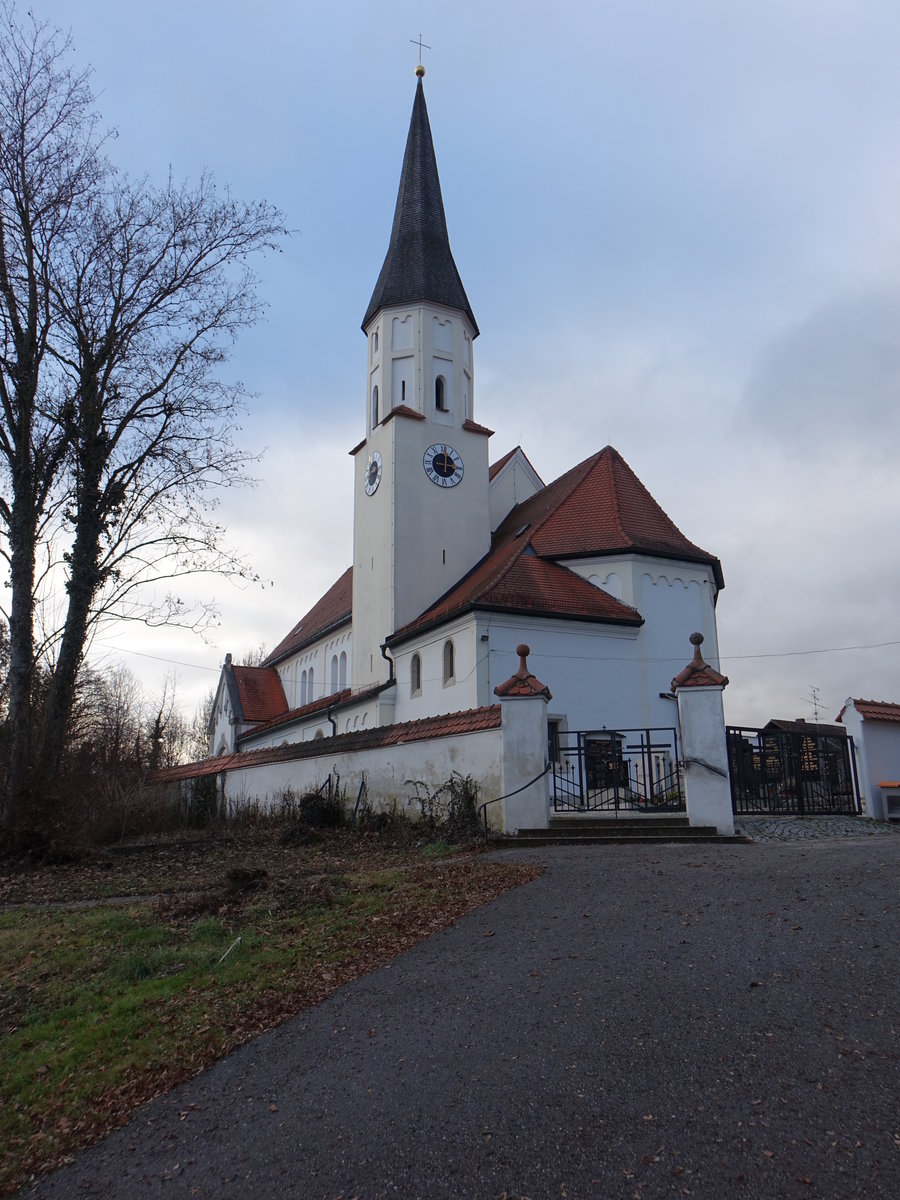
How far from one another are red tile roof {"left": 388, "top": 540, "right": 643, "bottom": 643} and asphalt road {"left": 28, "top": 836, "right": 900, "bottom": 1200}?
1598 centimetres

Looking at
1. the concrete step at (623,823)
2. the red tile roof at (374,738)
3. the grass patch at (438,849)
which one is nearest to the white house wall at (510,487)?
the red tile roof at (374,738)

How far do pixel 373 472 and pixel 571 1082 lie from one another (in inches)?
1073

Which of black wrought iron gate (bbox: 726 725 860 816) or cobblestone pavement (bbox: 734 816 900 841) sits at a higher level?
black wrought iron gate (bbox: 726 725 860 816)

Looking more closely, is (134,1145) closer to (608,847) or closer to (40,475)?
(608,847)

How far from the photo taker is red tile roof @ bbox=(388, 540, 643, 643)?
2233 centimetres

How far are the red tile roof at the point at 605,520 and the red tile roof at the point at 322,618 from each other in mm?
11451

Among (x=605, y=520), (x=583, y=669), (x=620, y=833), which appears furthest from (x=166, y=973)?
(x=605, y=520)

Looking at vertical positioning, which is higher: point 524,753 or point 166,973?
point 524,753

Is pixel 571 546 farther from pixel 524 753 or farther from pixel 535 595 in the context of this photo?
pixel 524 753

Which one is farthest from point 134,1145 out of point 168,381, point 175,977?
point 168,381

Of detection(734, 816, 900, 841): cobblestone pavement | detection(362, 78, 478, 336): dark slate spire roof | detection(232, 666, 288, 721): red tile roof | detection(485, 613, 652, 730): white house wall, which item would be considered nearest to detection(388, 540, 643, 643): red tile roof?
detection(485, 613, 652, 730): white house wall

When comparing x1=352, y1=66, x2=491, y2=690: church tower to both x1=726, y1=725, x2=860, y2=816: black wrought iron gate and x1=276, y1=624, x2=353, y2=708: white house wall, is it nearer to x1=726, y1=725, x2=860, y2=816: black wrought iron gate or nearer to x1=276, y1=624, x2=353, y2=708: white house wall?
x1=276, y1=624, x2=353, y2=708: white house wall

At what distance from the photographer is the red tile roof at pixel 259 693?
141 feet

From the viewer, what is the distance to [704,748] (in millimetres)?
12062
